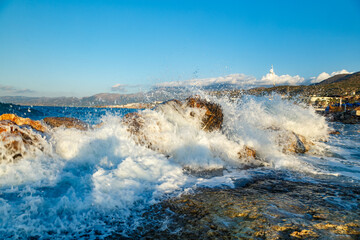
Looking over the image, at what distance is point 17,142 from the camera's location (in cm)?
479

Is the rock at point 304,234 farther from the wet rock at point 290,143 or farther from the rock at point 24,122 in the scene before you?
the rock at point 24,122

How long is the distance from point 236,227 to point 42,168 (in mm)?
4267

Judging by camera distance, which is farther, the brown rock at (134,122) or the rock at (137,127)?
A: the brown rock at (134,122)

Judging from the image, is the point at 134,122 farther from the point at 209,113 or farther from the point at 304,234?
the point at 304,234

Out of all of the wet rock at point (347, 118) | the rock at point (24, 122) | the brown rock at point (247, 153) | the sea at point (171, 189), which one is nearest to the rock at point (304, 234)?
the sea at point (171, 189)

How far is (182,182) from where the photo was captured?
15.5 ft

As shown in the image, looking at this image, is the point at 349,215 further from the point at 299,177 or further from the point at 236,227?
the point at 299,177

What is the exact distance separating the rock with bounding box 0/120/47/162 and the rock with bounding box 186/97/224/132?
5444 mm

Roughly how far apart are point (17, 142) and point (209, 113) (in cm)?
640

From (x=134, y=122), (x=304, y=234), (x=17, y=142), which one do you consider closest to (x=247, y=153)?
(x=134, y=122)

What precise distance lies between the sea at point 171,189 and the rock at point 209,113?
1.42ft

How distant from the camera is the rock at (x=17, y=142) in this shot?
4.56 metres

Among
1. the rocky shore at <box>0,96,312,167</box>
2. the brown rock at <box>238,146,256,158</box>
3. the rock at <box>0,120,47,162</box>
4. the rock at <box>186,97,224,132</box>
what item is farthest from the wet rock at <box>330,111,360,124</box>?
the rock at <box>0,120,47,162</box>

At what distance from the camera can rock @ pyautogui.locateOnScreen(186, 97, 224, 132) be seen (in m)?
8.30
